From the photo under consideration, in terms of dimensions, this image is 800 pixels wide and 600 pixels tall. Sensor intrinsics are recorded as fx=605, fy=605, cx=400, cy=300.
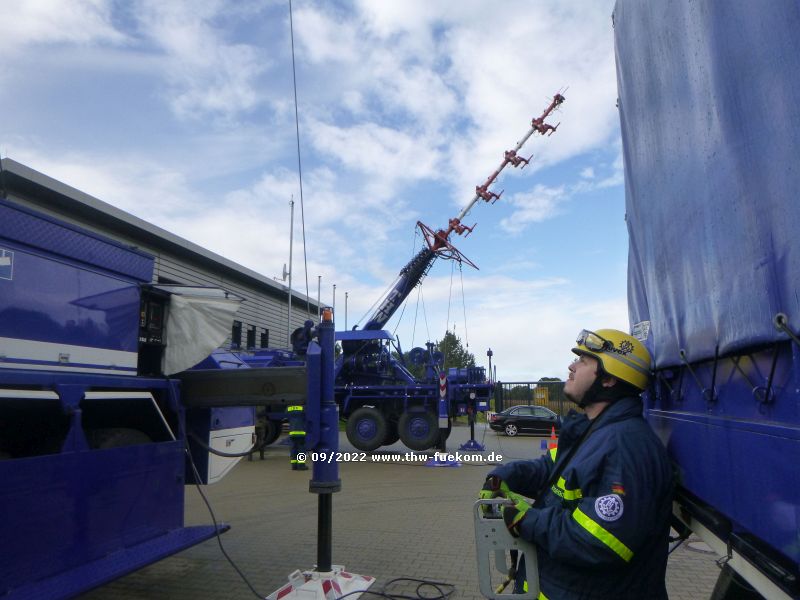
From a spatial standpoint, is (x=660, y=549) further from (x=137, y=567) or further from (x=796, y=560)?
(x=137, y=567)

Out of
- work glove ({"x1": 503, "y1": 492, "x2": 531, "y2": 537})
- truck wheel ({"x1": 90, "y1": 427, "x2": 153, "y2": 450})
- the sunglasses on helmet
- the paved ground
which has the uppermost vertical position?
the sunglasses on helmet

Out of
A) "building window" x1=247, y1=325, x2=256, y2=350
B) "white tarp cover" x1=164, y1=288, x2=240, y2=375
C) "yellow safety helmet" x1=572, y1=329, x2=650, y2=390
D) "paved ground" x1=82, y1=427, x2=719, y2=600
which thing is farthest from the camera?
"building window" x1=247, y1=325, x2=256, y2=350

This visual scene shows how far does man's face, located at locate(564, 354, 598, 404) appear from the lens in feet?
8.28

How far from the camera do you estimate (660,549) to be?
225 cm

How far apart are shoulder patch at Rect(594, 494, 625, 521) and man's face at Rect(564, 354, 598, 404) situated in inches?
22.6

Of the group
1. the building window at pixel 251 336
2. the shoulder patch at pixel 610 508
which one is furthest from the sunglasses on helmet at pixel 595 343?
the building window at pixel 251 336

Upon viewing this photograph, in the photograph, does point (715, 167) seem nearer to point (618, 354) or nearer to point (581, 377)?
point (618, 354)

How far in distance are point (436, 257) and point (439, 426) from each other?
6289 mm

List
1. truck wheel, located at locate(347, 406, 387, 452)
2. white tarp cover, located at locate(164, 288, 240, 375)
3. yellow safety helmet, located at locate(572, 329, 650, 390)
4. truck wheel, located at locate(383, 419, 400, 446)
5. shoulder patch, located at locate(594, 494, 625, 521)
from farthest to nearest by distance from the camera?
truck wheel, located at locate(383, 419, 400, 446), truck wheel, located at locate(347, 406, 387, 452), white tarp cover, located at locate(164, 288, 240, 375), yellow safety helmet, located at locate(572, 329, 650, 390), shoulder patch, located at locate(594, 494, 625, 521)

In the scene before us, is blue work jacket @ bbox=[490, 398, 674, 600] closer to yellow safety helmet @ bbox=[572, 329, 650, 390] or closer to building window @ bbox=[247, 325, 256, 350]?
yellow safety helmet @ bbox=[572, 329, 650, 390]

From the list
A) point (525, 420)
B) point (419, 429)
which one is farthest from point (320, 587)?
point (525, 420)

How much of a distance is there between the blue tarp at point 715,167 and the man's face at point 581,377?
0.34m

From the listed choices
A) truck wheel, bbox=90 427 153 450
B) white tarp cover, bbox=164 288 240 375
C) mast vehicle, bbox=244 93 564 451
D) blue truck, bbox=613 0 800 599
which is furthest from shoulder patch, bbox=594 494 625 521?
mast vehicle, bbox=244 93 564 451

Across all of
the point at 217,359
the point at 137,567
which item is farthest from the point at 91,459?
the point at 217,359
